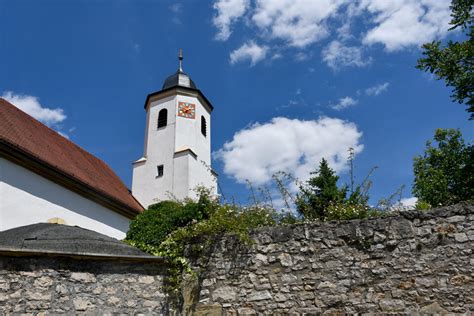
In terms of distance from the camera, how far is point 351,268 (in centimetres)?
595

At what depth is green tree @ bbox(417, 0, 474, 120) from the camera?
32.5 feet

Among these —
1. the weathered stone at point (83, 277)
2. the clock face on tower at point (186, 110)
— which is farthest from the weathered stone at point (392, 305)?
the clock face on tower at point (186, 110)

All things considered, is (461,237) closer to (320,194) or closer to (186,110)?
(320,194)

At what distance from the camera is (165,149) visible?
19750mm

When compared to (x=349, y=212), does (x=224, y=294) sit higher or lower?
lower

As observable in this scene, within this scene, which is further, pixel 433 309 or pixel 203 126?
pixel 203 126

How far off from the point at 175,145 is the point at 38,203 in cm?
905

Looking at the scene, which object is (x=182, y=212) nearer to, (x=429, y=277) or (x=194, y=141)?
(x=429, y=277)

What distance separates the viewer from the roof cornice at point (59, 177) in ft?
33.7

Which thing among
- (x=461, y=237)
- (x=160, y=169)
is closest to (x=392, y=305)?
(x=461, y=237)

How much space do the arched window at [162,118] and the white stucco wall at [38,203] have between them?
7535 mm

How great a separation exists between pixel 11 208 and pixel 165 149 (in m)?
10.1

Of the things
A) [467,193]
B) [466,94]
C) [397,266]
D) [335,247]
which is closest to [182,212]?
[335,247]

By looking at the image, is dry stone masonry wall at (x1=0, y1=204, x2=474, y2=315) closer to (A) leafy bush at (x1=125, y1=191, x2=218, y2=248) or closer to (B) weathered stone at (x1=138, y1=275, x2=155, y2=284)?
(B) weathered stone at (x1=138, y1=275, x2=155, y2=284)
